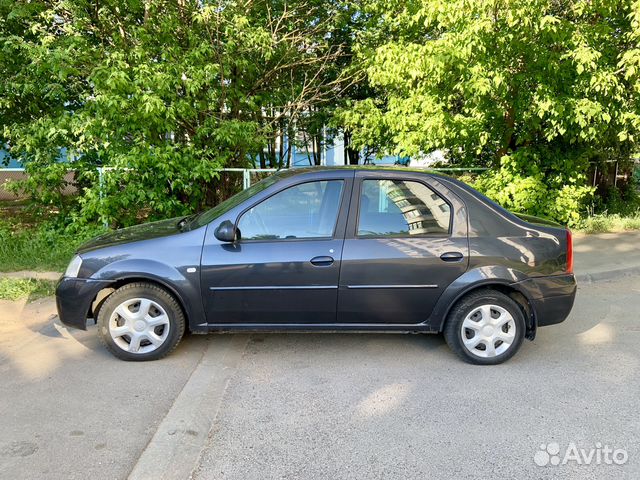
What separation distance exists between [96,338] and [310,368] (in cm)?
203

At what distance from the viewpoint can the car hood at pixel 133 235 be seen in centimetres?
429

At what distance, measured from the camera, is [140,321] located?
4.13 m

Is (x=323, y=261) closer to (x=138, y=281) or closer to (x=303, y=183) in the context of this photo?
(x=303, y=183)

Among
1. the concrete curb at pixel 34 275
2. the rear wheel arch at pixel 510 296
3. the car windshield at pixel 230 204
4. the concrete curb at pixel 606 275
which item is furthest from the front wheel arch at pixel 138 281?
the concrete curb at pixel 606 275

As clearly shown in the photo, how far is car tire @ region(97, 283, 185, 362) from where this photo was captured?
4113 millimetres

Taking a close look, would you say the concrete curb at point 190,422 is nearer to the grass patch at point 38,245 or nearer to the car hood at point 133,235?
the car hood at point 133,235

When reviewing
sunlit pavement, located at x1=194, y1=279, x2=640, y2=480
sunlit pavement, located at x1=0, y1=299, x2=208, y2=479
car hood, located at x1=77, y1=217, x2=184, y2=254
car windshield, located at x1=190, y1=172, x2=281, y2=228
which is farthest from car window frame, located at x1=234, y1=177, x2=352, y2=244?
sunlit pavement, located at x1=0, y1=299, x2=208, y2=479

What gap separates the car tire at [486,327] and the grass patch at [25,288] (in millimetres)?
4449

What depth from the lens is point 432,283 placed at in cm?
412

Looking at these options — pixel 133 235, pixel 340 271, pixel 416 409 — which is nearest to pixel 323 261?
pixel 340 271

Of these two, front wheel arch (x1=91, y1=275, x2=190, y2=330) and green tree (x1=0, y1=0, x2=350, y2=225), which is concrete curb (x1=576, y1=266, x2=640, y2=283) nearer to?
green tree (x1=0, y1=0, x2=350, y2=225)

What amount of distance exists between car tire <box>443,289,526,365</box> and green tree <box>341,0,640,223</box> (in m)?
3.77

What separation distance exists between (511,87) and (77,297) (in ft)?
21.2

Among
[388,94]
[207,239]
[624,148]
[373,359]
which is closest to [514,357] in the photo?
[373,359]
